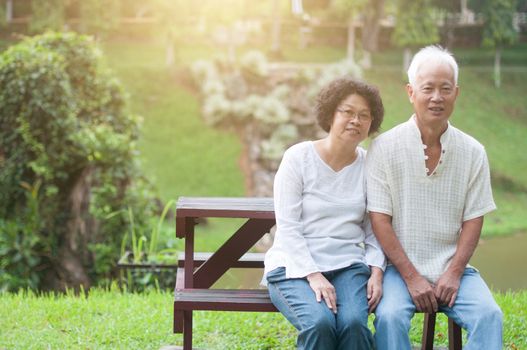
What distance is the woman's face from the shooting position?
232 centimetres

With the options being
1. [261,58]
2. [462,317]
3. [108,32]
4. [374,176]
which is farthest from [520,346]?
[108,32]

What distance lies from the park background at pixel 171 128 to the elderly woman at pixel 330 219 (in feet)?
2.37

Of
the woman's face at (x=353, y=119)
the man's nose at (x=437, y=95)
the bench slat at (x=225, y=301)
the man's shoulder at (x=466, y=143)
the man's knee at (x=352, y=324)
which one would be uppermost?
the man's nose at (x=437, y=95)

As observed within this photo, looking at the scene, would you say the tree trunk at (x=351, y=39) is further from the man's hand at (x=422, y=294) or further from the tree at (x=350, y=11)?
the man's hand at (x=422, y=294)

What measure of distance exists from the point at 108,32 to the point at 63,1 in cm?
110

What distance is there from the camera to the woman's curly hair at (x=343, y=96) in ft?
7.71

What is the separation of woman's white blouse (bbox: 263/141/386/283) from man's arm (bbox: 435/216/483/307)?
0.62 feet

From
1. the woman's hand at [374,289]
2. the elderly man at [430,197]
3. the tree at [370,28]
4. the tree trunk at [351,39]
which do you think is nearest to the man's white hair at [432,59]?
the elderly man at [430,197]

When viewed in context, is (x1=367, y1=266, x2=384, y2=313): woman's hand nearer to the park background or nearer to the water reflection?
the park background

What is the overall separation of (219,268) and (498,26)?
38.8 feet

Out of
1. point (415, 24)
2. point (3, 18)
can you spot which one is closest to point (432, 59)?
point (415, 24)

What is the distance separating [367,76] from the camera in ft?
43.0

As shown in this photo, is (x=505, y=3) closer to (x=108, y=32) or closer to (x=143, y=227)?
(x=108, y=32)

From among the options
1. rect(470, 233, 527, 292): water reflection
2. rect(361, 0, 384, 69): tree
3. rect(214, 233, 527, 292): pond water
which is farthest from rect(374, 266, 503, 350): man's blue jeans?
rect(361, 0, 384, 69): tree
